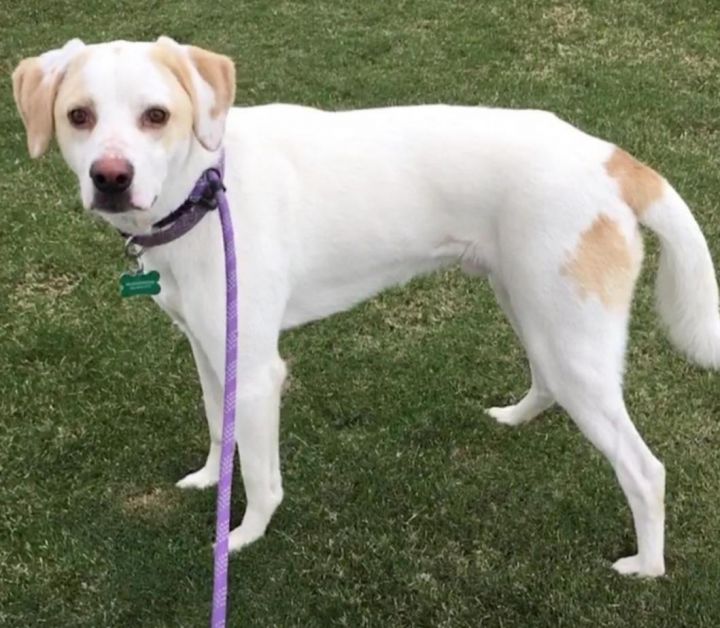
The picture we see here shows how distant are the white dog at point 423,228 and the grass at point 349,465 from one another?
335 mm

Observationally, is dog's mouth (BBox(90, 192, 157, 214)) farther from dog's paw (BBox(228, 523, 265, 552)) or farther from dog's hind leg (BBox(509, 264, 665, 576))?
dog's paw (BBox(228, 523, 265, 552))

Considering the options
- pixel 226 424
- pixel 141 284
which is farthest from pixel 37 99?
pixel 226 424

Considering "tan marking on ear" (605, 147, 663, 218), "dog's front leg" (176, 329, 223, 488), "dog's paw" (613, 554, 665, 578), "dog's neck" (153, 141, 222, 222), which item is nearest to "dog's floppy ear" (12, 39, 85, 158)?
"dog's neck" (153, 141, 222, 222)

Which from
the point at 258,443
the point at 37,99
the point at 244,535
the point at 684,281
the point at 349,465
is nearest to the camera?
the point at 37,99

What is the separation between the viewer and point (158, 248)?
3.06 meters

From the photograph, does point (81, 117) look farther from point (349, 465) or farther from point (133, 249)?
point (349, 465)

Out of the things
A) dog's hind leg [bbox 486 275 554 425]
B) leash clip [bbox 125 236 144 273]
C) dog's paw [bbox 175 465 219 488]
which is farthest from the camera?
dog's hind leg [bbox 486 275 554 425]

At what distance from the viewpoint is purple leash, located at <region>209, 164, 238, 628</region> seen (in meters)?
2.51

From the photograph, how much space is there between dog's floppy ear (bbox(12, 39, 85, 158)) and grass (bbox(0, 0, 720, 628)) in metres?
1.49

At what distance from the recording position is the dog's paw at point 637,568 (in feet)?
11.0

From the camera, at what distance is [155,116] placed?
272cm

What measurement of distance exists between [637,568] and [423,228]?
4.39ft

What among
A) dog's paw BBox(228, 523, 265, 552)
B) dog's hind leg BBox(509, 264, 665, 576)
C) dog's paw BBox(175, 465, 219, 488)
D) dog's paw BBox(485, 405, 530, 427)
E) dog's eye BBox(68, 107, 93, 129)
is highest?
dog's eye BBox(68, 107, 93, 129)

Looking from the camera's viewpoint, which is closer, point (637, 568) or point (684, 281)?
point (684, 281)
